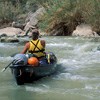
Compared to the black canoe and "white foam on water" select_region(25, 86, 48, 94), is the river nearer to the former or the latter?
"white foam on water" select_region(25, 86, 48, 94)

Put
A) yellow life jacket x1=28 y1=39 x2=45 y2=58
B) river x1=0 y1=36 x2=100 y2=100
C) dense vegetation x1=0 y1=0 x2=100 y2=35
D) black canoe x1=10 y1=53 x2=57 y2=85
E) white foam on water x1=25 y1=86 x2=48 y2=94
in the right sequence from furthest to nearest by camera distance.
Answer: dense vegetation x1=0 y1=0 x2=100 y2=35 → yellow life jacket x1=28 y1=39 x2=45 y2=58 → black canoe x1=10 y1=53 x2=57 y2=85 → white foam on water x1=25 y1=86 x2=48 y2=94 → river x1=0 y1=36 x2=100 y2=100

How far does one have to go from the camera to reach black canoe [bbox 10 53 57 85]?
8.10m

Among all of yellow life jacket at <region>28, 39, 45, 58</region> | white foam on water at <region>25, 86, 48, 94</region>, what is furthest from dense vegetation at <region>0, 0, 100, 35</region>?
white foam on water at <region>25, 86, 48, 94</region>

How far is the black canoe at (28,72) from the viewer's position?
810 cm

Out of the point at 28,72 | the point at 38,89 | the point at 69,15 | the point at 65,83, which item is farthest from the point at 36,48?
the point at 69,15

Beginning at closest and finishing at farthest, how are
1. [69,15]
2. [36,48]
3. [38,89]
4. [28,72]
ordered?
[38,89] → [28,72] → [36,48] → [69,15]

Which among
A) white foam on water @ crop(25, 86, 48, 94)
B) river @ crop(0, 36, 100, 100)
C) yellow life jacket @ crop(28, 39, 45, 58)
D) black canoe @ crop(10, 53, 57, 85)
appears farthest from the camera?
yellow life jacket @ crop(28, 39, 45, 58)

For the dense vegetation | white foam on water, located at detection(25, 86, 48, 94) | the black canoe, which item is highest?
the dense vegetation

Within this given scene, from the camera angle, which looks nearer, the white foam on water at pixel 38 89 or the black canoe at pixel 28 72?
the white foam on water at pixel 38 89

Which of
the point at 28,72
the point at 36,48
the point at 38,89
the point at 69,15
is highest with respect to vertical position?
the point at 69,15

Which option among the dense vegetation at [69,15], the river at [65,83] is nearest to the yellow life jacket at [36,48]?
the river at [65,83]

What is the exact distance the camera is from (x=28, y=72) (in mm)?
8234

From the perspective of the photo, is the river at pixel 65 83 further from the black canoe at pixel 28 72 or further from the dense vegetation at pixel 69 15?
the dense vegetation at pixel 69 15

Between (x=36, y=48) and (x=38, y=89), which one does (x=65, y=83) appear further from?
(x=36, y=48)
